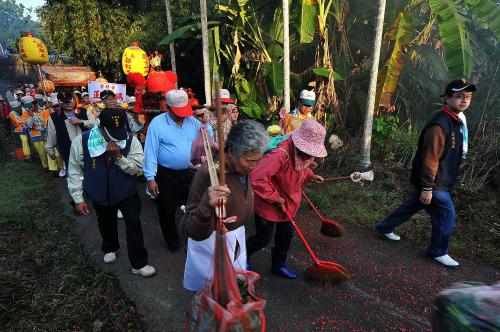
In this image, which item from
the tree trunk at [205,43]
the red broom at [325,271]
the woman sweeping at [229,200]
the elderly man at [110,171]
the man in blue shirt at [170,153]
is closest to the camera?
the woman sweeping at [229,200]

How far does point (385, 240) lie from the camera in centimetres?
449

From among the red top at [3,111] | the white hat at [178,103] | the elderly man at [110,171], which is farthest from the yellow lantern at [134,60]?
the red top at [3,111]

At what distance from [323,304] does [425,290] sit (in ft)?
3.66

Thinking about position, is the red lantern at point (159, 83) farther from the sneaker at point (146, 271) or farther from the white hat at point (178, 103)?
the sneaker at point (146, 271)

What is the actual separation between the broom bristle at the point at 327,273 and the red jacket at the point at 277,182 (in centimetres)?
69

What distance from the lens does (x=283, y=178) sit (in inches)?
124

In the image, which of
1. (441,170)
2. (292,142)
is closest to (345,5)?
(441,170)

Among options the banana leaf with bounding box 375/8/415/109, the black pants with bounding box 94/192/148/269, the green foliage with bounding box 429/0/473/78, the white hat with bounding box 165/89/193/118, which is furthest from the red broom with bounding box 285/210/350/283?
the banana leaf with bounding box 375/8/415/109

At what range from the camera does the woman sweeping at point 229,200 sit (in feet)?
5.97

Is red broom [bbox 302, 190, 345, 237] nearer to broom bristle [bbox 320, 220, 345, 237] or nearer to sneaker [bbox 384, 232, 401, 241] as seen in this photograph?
broom bristle [bbox 320, 220, 345, 237]

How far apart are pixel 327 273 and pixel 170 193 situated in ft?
6.67

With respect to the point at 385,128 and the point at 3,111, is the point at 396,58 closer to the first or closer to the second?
the point at 385,128

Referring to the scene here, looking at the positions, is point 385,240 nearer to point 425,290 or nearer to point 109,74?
point 425,290

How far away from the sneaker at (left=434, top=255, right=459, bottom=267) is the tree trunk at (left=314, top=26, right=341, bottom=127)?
13.5ft
